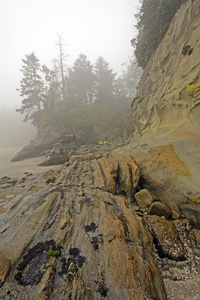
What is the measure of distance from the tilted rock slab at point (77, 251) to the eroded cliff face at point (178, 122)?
1.97 meters

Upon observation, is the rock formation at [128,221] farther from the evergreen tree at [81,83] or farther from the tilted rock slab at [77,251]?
the evergreen tree at [81,83]

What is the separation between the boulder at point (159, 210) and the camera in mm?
3577

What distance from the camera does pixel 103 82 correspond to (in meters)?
29.2

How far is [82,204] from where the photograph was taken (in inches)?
129

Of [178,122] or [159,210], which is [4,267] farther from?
[178,122]

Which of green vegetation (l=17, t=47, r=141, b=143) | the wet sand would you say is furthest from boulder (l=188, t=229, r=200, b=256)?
green vegetation (l=17, t=47, r=141, b=143)

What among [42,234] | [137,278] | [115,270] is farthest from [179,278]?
[42,234]

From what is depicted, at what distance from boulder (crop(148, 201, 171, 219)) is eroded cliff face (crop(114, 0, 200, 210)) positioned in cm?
61

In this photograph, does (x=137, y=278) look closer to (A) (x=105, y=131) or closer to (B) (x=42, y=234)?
(B) (x=42, y=234)

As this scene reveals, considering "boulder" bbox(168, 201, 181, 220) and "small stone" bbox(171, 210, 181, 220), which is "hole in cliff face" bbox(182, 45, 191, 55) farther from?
"small stone" bbox(171, 210, 181, 220)

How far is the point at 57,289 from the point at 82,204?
5.46 feet

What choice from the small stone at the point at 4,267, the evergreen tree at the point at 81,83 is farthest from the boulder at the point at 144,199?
the evergreen tree at the point at 81,83

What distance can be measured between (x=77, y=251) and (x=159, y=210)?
8.18 ft

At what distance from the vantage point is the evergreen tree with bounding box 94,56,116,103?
28.7m
